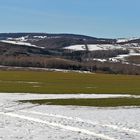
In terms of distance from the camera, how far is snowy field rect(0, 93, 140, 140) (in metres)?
23.0

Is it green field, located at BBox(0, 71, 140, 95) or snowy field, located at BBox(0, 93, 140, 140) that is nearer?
snowy field, located at BBox(0, 93, 140, 140)

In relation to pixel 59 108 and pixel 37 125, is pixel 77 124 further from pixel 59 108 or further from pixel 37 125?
pixel 59 108

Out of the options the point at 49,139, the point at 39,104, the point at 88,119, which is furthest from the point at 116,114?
the point at 49,139

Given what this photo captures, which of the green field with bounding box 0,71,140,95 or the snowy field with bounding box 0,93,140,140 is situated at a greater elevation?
the snowy field with bounding box 0,93,140,140

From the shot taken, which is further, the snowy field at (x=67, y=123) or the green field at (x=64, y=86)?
the green field at (x=64, y=86)

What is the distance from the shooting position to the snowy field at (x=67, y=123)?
22966 mm

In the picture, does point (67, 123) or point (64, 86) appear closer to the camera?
point (67, 123)

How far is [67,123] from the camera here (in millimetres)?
27625

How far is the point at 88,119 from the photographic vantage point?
99.3 feet

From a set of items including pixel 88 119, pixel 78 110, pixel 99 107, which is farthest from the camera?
pixel 99 107

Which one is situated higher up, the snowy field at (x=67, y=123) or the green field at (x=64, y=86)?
the snowy field at (x=67, y=123)

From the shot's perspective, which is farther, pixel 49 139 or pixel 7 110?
pixel 7 110

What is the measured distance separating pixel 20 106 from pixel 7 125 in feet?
41.3

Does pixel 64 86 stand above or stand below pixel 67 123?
below
